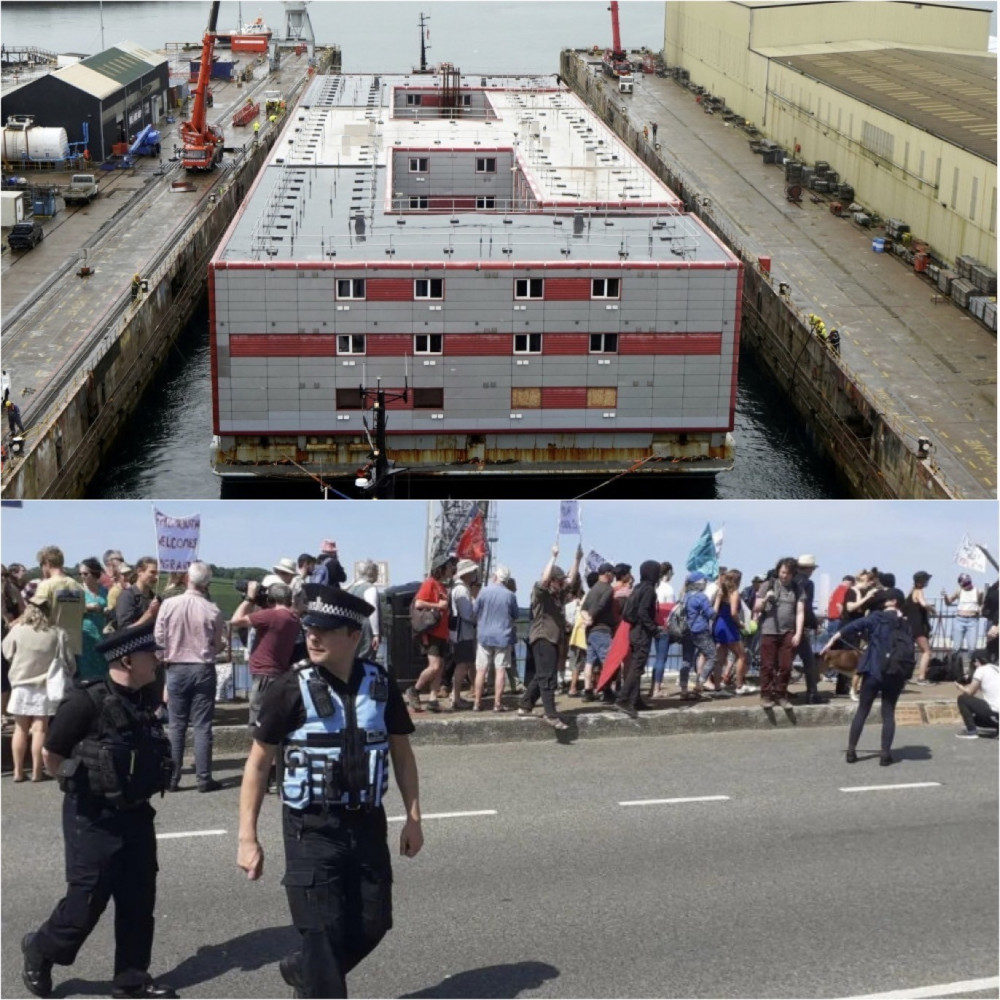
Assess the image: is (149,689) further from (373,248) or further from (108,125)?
(108,125)

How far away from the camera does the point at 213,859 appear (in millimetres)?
11273

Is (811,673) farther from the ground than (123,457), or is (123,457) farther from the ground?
(811,673)

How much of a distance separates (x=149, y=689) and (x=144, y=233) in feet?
186

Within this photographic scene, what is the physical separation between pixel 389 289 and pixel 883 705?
2882cm

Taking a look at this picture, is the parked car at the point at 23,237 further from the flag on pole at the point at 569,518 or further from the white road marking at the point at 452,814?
the white road marking at the point at 452,814

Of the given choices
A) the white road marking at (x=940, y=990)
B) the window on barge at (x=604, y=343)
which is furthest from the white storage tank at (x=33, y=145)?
the white road marking at (x=940, y=990)

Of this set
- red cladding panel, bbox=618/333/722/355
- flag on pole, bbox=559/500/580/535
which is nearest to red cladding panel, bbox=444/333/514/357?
red cladding panel, bbox=618/333/722/355

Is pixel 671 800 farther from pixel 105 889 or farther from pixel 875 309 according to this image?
pixel 875 309

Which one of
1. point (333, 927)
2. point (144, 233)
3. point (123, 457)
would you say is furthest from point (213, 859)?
point (144, 233)

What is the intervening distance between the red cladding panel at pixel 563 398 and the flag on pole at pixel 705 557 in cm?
2535

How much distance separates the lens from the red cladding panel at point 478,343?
138ft

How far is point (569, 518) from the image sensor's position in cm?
1739

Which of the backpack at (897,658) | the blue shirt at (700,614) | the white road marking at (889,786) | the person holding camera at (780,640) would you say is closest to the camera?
the white road marking at (889,786)

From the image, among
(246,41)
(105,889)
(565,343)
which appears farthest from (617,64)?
(105,889)
